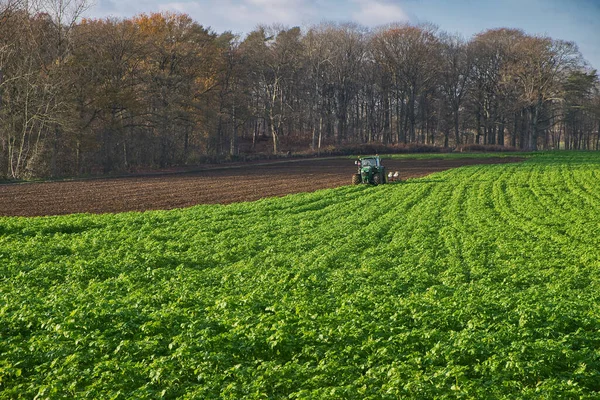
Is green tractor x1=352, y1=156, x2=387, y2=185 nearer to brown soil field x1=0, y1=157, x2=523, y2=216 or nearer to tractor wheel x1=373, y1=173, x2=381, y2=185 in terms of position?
tractor wheel x1=373, y1=173, x2=381, y2=185

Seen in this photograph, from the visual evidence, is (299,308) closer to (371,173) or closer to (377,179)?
(377,179)

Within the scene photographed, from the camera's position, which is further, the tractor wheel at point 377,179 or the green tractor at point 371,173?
the green tractor at point 371,173

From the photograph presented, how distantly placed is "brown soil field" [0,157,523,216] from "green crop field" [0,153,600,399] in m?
6.53

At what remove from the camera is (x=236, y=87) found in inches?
2808

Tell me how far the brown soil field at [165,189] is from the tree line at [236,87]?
677 centimetres

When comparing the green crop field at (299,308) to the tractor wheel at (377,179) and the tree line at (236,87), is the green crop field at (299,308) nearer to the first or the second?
the tractor wheel at (377,179)

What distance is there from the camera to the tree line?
151 feet

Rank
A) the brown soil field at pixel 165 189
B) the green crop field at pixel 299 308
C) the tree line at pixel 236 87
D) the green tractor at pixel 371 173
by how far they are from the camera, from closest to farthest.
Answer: the green crop field at pixel 299 308, the brown soil field at pixel 165 189, the green tractor at pixel 371 173, the tree line at pixel 236 87

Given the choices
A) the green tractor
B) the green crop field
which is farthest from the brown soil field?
the green crop field

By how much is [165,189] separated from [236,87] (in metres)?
36.7

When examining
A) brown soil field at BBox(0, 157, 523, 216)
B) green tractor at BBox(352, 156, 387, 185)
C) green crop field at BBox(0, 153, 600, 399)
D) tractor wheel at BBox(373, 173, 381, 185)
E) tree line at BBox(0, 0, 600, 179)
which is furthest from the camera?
tree line at BBox(0, 0, 600, 179)

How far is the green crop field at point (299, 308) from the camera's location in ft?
25.6

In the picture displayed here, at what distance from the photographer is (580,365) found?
814 cm

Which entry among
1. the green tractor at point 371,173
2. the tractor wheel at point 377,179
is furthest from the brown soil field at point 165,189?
the tractor wheel at point 377,179
